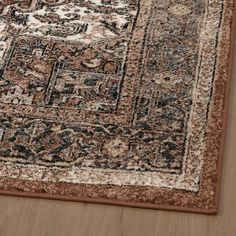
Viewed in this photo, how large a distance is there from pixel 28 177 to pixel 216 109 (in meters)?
0.59

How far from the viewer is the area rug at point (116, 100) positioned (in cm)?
166

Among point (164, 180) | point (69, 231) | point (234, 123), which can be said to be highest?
point (234, 123)

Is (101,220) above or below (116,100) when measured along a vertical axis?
below

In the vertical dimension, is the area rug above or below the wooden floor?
above

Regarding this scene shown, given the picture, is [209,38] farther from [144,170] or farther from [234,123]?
[144,170]

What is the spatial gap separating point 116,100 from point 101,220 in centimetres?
44

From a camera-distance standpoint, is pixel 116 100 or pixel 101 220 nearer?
pixel 101 220

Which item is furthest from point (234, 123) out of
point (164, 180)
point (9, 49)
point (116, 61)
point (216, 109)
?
point (9, 49)

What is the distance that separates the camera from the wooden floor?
5.11 ft

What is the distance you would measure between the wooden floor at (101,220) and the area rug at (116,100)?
23 mm

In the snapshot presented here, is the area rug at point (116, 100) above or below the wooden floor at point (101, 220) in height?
above

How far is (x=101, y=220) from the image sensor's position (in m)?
1.59

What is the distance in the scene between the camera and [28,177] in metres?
1.68

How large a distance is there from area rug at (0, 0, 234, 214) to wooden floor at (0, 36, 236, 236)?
0.08 feet
